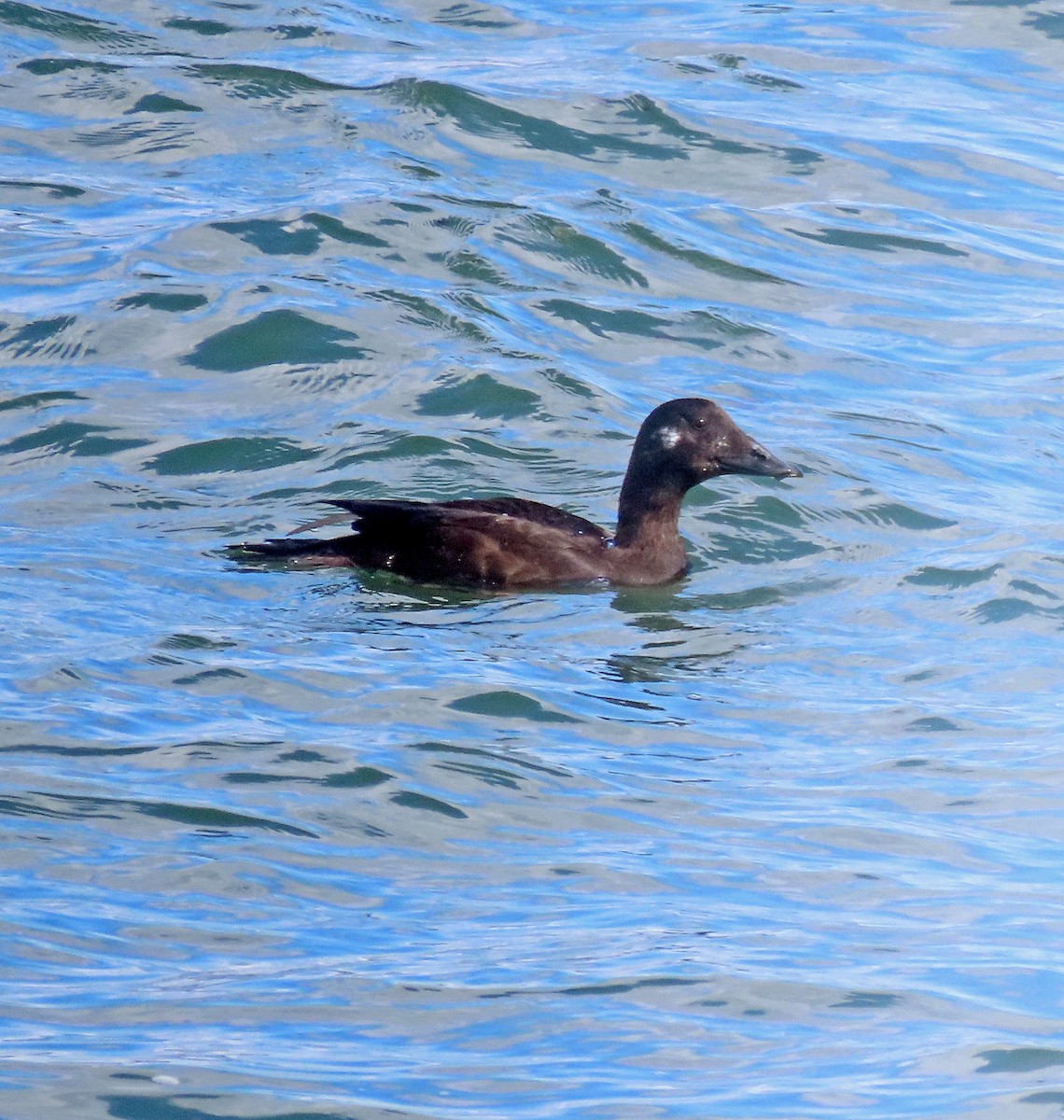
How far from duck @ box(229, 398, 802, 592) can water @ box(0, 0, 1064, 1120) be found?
0.15 m

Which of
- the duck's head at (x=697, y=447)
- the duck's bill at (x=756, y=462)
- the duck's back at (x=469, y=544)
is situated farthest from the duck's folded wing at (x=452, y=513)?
the duck's bill at (x=756, y=462)

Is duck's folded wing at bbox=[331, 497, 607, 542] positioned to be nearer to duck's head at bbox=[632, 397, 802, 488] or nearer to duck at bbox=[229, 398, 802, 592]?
duck at bbox=[229, 398, 802, 592]

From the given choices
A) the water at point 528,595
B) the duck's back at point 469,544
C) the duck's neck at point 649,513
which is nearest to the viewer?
the water at point 528,595

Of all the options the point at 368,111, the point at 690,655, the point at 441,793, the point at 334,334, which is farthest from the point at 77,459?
the point at 368,111

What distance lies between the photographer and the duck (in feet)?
28.7

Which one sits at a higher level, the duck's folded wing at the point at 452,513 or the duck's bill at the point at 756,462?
the duck's bill at the point at 756,462

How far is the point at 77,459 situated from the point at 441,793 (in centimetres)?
450

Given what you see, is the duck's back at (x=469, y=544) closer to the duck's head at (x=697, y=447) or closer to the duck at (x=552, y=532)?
the duck at (x=552, y=532)

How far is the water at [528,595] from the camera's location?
4840 mm

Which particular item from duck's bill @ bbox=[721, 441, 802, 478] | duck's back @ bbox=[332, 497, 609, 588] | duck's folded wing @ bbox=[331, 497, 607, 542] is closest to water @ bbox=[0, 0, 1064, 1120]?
duck's back @ bbox=[332, 497, 609, 588]

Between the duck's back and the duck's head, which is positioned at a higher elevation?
the duck's head

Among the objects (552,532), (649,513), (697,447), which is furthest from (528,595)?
(697,447)

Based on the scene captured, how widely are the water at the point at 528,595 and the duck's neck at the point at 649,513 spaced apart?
1.02ft

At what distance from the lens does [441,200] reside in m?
13.5
